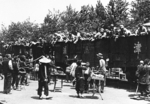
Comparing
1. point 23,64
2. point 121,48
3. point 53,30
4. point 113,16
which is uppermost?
point 113,16

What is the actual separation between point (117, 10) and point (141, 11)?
Answer: 226 inches

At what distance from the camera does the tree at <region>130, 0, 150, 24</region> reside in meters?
40.1

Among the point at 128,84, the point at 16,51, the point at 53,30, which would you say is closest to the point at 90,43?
the point at 128,84

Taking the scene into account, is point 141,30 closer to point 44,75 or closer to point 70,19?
point 44,75

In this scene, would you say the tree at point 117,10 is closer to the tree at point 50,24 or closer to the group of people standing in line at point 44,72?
the tree at point 50,24

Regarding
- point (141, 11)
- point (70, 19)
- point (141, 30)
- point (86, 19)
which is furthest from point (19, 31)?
point (141, 30)

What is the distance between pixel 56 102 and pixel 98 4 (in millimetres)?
42846

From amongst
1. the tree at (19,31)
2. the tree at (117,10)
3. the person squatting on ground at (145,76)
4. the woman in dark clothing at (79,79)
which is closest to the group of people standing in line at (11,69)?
the woman in dark clothing at (79,79)

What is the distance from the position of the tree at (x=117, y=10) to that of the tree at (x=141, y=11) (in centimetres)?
266

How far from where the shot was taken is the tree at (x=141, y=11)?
1580 inches

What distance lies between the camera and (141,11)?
135 ft

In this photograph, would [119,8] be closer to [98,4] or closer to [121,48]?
[98,4]

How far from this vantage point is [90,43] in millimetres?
18469

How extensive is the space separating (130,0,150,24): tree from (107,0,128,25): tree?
2.66 metres
